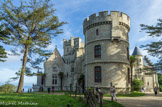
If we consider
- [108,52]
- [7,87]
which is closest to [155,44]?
[108,52]

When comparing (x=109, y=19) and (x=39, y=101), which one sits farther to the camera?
(x=109, y=19)

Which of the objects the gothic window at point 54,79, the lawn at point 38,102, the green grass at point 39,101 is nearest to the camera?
the lawn at point 38,102

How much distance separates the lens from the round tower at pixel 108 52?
22.3 metres

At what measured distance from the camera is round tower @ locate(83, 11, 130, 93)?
22266 millimetres

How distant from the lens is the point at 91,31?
81.9 ft

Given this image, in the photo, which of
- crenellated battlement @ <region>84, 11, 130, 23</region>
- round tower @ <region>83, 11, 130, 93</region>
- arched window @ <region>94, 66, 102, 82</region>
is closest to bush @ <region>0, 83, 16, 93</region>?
round tower @ <region>83, 11, 130, 93</region>

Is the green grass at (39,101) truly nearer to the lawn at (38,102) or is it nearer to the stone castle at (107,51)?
the lawn at (38,102)

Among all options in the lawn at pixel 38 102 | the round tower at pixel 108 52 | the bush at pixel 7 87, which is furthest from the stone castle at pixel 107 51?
the bush at pixel 7 87

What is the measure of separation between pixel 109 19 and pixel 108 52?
5.21 m

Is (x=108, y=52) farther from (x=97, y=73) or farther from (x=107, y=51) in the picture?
(x=97, y=73)

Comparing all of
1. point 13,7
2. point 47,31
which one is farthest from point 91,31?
point 13,7

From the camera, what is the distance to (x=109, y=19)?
2336 centimetres

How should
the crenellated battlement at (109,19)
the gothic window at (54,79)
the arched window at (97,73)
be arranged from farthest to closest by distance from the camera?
1. the gothic window at (54,79)
2. the crenellated battlement at (109,19)
3. the arched window at (97,73)

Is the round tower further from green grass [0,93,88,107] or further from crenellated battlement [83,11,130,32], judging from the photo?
green grass [0,93,88,107]
